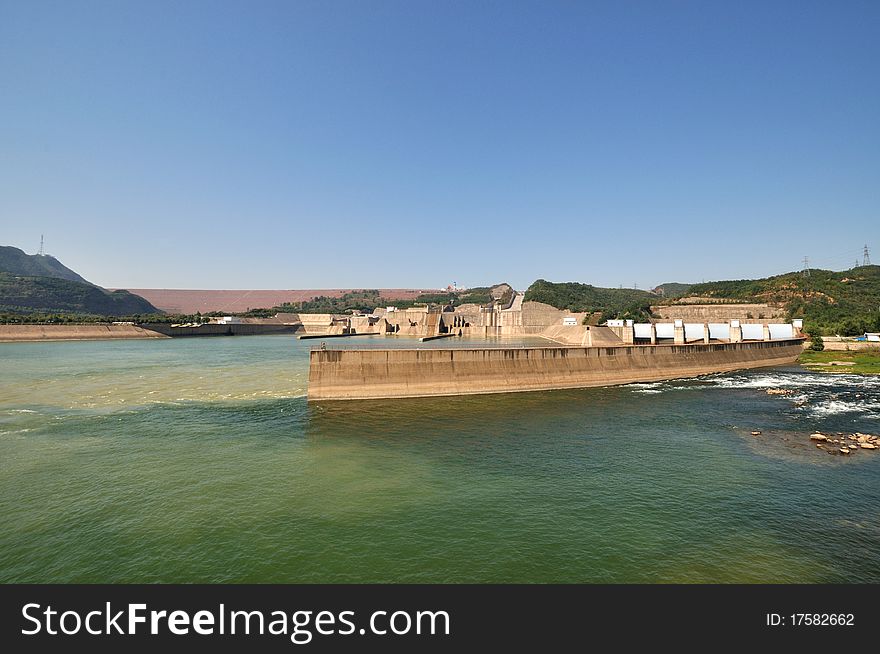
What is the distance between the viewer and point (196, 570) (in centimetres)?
1058

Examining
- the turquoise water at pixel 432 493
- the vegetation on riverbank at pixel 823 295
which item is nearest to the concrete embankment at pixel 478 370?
the turquoise water at pixel 432 493

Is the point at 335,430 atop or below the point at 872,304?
below

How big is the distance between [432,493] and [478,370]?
19.4 meters

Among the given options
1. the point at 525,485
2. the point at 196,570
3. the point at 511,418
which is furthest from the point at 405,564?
the point at 511,418

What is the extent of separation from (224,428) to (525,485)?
17.6 meters

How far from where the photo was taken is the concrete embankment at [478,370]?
1252 inches

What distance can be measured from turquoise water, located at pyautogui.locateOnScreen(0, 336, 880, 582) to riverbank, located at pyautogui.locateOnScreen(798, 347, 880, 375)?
26.6 m

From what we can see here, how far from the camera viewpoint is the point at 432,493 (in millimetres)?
15477

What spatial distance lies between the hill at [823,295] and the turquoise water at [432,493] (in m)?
60.3

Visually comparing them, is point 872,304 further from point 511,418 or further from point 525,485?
point 525,485

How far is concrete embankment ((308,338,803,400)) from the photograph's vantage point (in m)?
31.8

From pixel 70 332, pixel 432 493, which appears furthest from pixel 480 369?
pixel 70 332

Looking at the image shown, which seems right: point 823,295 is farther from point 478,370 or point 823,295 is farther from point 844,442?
point 478,370

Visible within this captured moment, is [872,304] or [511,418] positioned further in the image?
[872,304]
